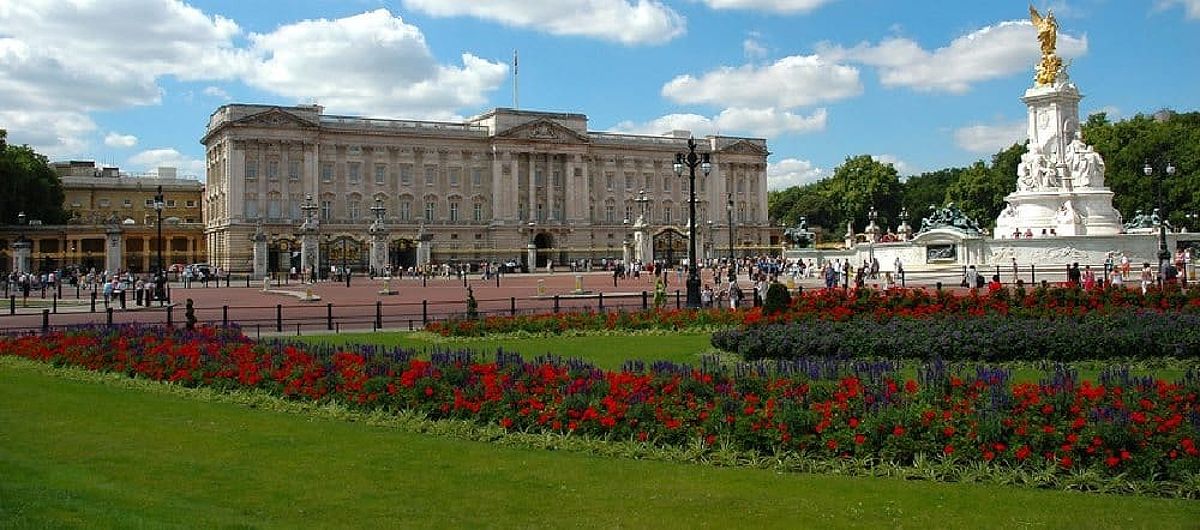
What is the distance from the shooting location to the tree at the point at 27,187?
270ft

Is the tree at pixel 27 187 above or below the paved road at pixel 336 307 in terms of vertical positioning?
above

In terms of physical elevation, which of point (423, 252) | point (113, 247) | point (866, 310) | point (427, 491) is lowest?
point (427, 491)

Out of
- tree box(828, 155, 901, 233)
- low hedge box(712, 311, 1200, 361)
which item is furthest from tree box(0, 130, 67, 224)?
tree box(828, 155, 901, 233)

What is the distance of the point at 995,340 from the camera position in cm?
1661

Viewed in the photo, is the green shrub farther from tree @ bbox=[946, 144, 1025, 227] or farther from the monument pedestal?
tree @ bbox=[946, 144, 1025, 227]

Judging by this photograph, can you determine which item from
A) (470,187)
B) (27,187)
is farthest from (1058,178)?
(27,187)

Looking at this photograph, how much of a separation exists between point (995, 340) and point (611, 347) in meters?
7.02

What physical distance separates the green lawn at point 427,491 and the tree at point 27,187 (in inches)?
3215

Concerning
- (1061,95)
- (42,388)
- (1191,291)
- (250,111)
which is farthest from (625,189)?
(42,388)

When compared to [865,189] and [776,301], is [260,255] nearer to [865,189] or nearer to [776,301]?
[776,301]

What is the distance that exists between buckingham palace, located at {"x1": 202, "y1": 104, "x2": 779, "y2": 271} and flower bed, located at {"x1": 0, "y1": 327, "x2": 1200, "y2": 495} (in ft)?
232

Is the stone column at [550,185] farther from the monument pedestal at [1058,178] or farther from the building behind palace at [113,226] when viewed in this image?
the monument pedestal at [1058,178]

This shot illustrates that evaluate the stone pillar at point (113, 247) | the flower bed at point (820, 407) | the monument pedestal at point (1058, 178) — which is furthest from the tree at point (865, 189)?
the flower bed at point (820, 407)

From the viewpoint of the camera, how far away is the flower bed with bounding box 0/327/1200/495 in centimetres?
860
